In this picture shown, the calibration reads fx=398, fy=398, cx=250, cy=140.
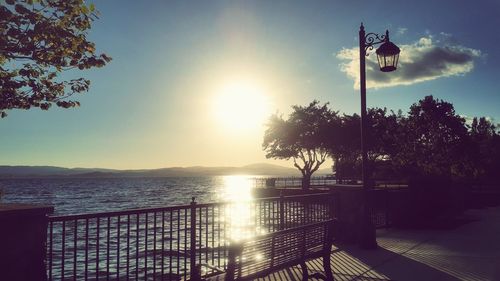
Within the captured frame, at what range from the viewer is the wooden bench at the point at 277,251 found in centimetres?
526

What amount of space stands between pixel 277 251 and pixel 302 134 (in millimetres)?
45428

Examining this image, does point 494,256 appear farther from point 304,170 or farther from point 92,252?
point 304,170

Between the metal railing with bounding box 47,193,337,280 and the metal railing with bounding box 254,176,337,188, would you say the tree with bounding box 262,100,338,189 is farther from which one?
the metal railing with bounding box 47,193,337,280

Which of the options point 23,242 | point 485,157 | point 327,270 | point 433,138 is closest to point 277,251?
point 327,270

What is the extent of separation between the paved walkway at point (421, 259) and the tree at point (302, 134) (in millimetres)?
37762

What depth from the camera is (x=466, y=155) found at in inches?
1412

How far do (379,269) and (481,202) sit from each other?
71.1 ft

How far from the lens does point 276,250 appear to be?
5863mm

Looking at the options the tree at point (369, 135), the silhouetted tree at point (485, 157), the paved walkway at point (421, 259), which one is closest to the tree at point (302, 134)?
the tree at point (369, 135)

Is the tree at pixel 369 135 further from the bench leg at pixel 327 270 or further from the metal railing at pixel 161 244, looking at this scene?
the bench leg at pixel 327 270

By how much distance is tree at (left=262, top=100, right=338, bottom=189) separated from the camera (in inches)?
1977

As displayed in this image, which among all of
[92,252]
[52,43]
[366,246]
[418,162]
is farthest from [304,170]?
[52,43]

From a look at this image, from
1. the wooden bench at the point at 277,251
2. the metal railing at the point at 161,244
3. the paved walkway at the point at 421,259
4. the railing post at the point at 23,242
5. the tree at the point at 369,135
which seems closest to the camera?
the railing post at the point at 23,242

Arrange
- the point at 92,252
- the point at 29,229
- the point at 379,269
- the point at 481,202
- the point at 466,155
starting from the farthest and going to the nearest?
1. the point at 466,155
2. the point at 481,202
3. the point at 92,252
4. the point at 379,269
5. the point at 29,229
